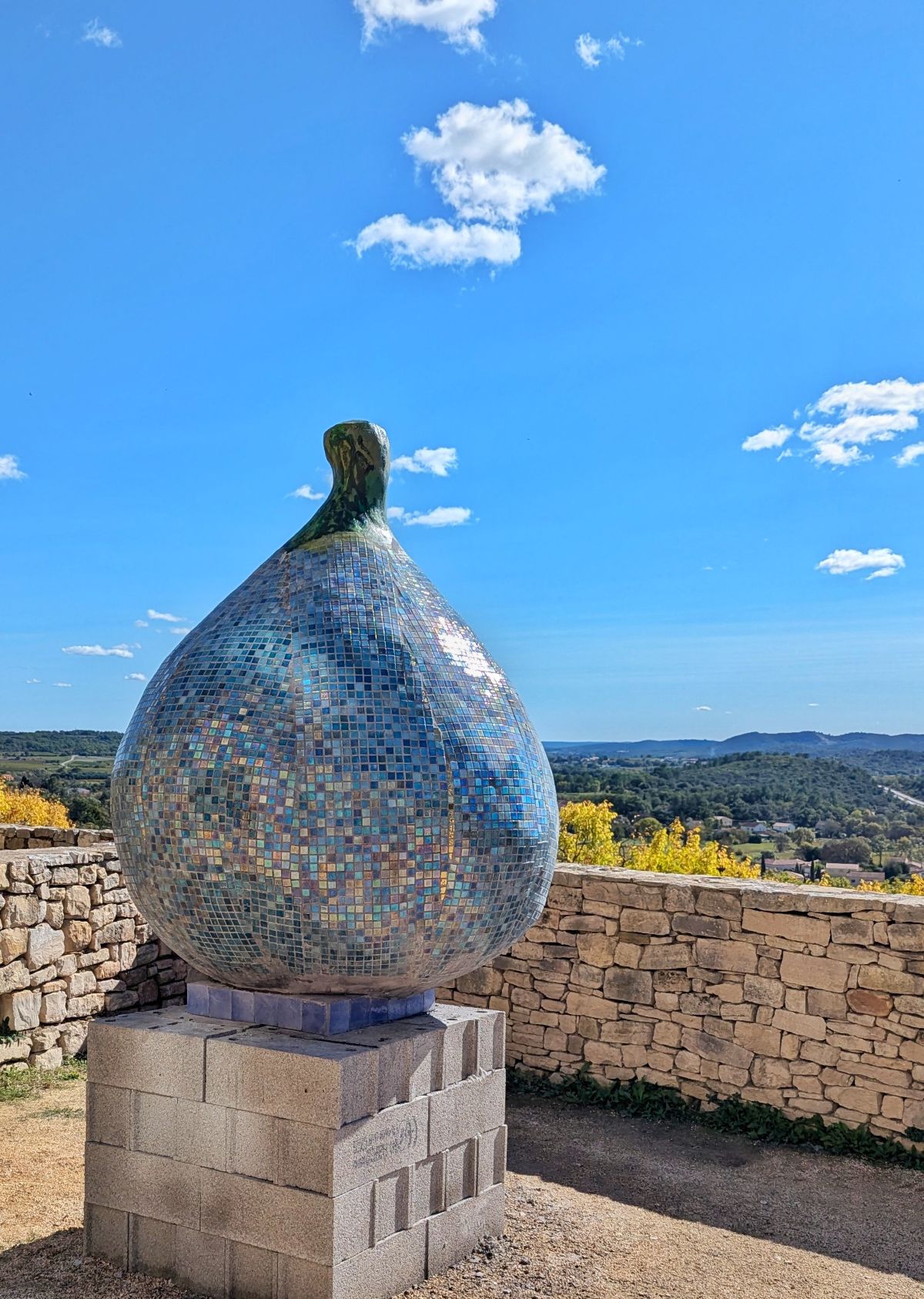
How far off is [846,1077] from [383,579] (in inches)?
173

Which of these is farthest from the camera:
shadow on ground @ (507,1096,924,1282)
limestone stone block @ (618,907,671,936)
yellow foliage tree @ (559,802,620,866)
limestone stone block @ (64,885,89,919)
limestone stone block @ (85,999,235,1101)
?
yellow foliage tree @ (559,802,620,866)

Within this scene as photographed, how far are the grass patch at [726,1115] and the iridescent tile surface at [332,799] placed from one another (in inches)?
137

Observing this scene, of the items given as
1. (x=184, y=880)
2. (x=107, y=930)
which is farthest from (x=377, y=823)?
(x=107, y=930)

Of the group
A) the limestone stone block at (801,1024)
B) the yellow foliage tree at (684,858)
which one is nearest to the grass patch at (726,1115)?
the limestone stone block at (801,1024)

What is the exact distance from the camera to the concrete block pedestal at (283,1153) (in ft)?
11.6

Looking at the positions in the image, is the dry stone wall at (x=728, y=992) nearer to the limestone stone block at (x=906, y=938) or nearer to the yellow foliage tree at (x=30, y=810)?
the limestone stone block at (x=906, y=938)

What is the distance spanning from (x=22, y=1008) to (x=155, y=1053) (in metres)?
4.06

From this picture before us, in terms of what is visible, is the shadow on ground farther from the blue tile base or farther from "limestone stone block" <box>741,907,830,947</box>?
the blue tile base

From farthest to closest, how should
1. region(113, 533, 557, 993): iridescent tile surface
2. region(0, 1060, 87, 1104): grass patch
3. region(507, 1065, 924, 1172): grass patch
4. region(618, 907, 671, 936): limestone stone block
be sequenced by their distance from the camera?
region(618, 907, 671, 936): limestone stone block, region(0, 1060, 87, 1104): grass patch, region(507, 1065, 924, 1172): grass patch, region(113, 533, 557, 993): iridescent tile surface

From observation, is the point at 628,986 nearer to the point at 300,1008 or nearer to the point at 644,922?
the point at 644,922

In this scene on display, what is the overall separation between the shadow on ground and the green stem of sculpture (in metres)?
3.52

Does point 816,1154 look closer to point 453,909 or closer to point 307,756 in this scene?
point 453,909

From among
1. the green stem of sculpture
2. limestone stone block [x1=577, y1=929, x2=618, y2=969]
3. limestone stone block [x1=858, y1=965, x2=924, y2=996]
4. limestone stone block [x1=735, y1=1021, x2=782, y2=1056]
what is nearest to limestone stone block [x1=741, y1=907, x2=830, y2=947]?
limestone stone block [x1=858, y1=965, x2=924, y2=996]

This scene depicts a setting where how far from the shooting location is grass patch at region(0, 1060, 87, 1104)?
684 cm
